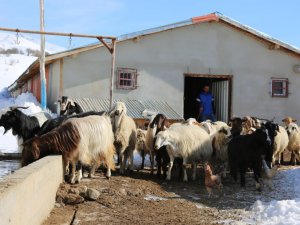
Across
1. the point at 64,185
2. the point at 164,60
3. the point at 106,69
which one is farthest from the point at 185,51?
the point at 64,185

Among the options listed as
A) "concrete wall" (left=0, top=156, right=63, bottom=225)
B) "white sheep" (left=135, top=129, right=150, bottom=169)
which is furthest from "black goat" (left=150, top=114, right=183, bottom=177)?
"concrete wall" (left=0, top=156, right=63, bottom=225)

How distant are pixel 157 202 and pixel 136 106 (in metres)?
9.40

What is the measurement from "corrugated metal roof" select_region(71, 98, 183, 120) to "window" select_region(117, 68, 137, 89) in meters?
0.56

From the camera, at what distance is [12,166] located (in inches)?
475

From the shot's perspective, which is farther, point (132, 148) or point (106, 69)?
point (106, 69)

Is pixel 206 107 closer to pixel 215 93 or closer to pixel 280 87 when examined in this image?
pixel 215 93

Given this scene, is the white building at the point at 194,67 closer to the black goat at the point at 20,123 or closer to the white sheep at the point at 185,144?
the black goat at the point at 20,123

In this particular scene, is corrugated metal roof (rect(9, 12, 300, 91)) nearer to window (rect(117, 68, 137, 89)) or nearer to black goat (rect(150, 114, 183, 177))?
window (rect(117, 68, 137, 89))

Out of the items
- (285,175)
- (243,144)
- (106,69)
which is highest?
(106,69)

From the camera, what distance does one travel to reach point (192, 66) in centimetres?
1892

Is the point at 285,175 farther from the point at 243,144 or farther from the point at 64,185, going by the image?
the point at 64,185

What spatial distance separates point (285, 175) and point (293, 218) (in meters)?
5.20

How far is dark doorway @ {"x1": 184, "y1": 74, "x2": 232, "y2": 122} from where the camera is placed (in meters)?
19.5

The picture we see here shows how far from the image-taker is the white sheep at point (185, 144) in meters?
11.6
